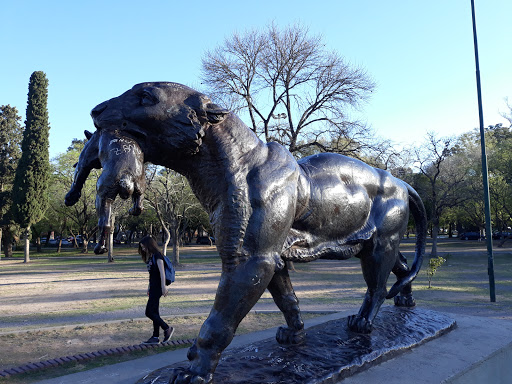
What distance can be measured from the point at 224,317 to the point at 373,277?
1536mm

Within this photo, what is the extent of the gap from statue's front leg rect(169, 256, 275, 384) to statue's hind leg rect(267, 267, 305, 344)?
2.90 ft

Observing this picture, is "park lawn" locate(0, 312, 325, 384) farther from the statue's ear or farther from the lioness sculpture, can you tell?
the statue's ear

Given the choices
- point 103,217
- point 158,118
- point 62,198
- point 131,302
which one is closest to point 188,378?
point 103,217

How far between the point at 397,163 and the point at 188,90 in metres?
17.9

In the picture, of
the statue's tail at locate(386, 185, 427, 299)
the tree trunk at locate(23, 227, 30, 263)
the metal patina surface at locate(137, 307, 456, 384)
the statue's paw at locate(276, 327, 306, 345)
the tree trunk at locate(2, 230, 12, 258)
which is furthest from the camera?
the tree trunk at locate(2, 230, 12, 258)

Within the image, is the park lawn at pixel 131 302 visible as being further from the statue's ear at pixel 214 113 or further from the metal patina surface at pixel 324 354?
the statue's ear at pixel 214 113

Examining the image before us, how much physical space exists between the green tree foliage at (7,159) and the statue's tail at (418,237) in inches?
1282

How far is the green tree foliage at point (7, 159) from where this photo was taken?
101 ft

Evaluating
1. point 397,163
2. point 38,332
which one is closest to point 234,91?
point 397,163

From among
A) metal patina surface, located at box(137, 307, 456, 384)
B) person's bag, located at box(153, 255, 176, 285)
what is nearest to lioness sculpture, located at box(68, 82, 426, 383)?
metal patina surface, located at box(137, 307, 456, 384)

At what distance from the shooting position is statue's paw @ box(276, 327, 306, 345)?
3219 mm

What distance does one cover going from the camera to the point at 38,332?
711 centimetres

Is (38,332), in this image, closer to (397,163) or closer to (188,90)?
(188,90)

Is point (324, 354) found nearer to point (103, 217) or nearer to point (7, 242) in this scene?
point (103, 217)
